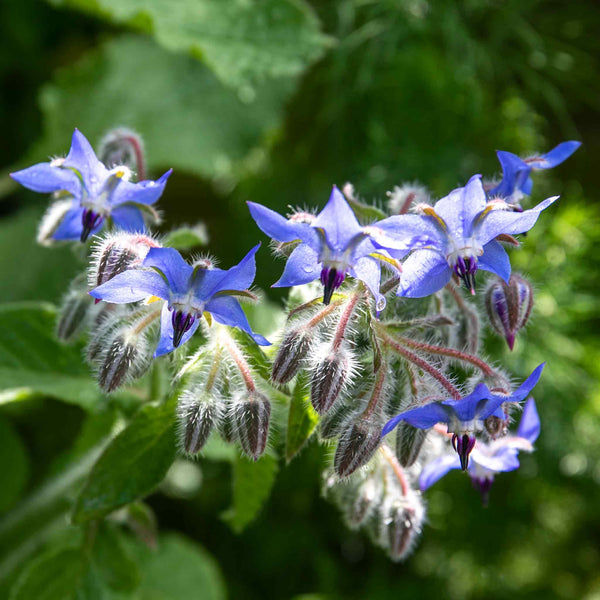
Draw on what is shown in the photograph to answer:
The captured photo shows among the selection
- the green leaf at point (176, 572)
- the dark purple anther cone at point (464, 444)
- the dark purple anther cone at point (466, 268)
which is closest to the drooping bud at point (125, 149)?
the dark purple anther cone at point (466, 268)

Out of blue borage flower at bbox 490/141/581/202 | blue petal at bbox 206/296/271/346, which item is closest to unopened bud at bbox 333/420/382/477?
blue petal at bbox 206/296/271/346

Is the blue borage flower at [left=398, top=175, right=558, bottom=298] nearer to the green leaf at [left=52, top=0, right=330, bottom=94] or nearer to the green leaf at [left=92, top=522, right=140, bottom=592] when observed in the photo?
the green leaf at [left=92, top=522, right=140, bottom=592]

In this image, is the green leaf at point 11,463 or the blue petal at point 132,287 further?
the green leaf at point 11,463

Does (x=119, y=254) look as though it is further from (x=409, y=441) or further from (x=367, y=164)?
(x=367, y=164)

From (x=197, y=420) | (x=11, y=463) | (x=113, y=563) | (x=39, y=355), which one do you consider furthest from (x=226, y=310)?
(x=11, y=463)

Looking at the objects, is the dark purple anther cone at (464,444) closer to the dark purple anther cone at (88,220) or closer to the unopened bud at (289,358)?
the unopened bud at (289,358)

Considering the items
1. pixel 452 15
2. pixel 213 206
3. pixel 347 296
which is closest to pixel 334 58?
pixel 452 15

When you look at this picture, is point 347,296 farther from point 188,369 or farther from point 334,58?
point 334,58
